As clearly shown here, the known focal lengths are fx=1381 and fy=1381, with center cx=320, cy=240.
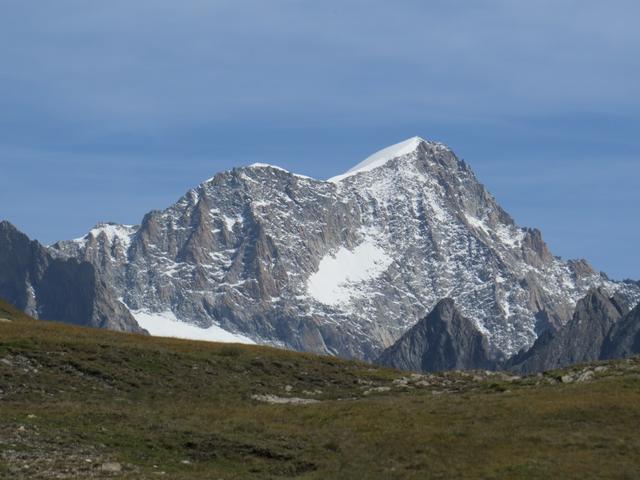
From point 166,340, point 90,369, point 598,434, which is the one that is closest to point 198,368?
point 90,369

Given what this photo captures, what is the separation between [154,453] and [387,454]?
9.31 m

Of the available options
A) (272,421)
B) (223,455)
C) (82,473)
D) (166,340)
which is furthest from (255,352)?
(82,473)

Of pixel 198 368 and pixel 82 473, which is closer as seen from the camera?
pixel 82 473

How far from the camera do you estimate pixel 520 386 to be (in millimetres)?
75625

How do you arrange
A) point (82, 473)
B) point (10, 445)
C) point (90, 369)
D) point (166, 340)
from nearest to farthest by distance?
point (82, 473)
point (10, 445)
point (90, 369)
point (166, 340)

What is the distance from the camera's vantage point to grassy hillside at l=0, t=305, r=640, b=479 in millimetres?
52844

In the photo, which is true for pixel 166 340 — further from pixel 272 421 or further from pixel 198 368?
pixel 272 421

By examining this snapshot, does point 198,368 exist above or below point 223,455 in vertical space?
above

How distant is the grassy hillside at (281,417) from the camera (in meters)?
52.8

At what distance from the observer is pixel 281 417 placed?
63781 mm

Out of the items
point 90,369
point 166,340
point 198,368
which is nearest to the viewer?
point 90,369

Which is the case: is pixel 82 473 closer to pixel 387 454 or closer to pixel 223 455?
pixel 223 455

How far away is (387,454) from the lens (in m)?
55.5

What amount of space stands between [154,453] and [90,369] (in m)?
20.2
